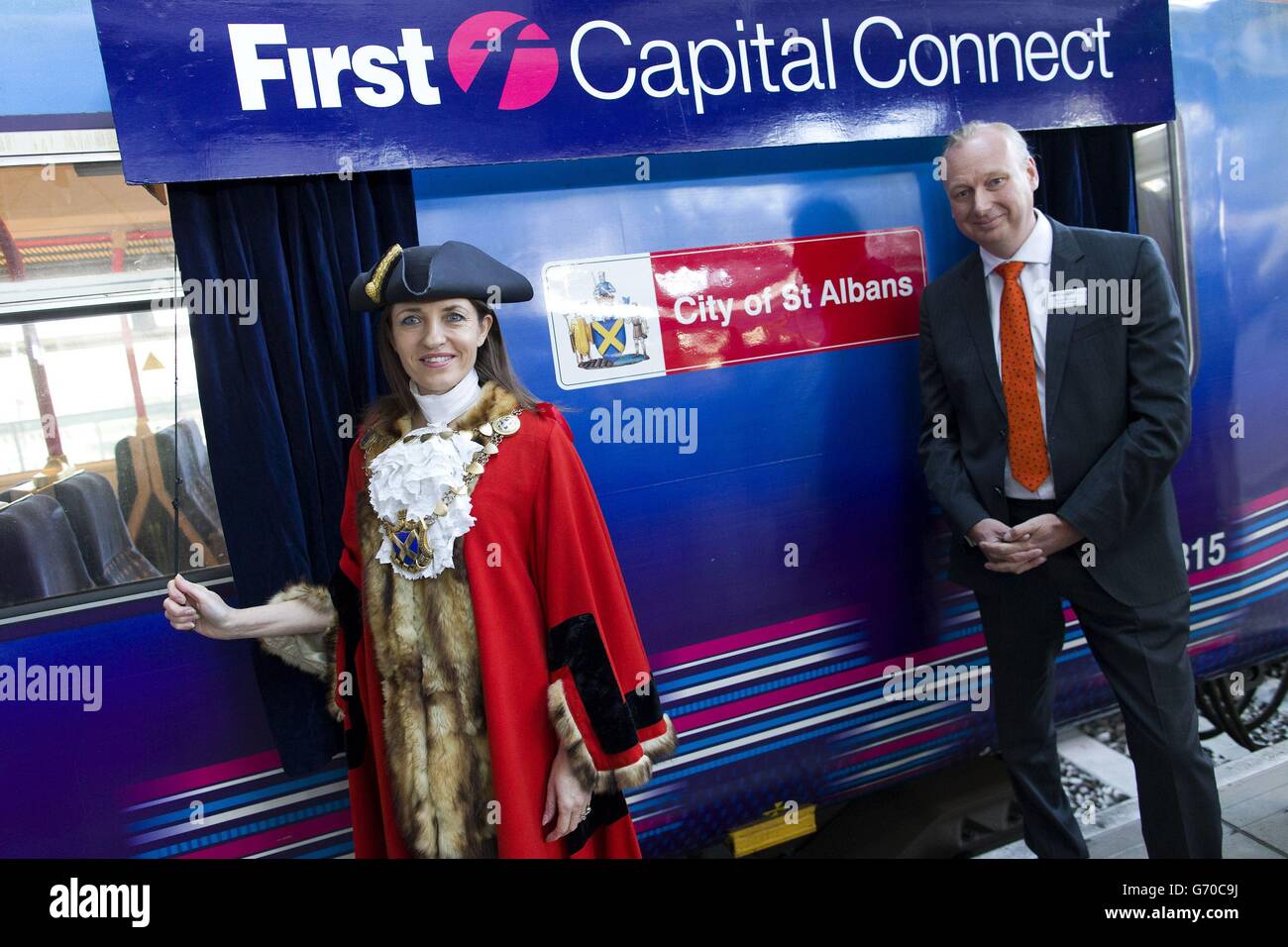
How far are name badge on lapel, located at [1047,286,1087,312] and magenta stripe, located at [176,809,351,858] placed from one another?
249cm

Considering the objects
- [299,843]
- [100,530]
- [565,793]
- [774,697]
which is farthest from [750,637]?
[100,530]

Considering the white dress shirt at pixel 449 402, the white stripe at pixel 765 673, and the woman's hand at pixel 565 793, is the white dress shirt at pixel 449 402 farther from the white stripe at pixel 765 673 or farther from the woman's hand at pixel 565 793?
the white stripe at pixel 765 673

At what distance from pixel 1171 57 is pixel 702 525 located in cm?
232

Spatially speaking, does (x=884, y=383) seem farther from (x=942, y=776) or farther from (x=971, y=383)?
(x=942, y=776)

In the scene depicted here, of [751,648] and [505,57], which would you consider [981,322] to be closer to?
[751,648]

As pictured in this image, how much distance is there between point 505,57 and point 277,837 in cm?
226

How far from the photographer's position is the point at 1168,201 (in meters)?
3.23

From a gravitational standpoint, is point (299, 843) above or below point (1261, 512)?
below

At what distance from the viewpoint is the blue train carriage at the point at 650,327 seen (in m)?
2.25

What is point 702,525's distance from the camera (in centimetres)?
278

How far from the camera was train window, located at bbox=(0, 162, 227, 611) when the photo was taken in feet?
7.34

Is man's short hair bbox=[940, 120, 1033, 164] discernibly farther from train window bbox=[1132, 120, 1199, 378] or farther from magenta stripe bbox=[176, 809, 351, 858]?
magenta stripe bbox=[176, 809, 351, 858]

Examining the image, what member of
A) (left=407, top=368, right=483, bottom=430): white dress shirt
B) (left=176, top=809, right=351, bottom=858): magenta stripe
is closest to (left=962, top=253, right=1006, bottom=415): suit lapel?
(left=407, top=368, right=483, bottom=430): white dress shirt
